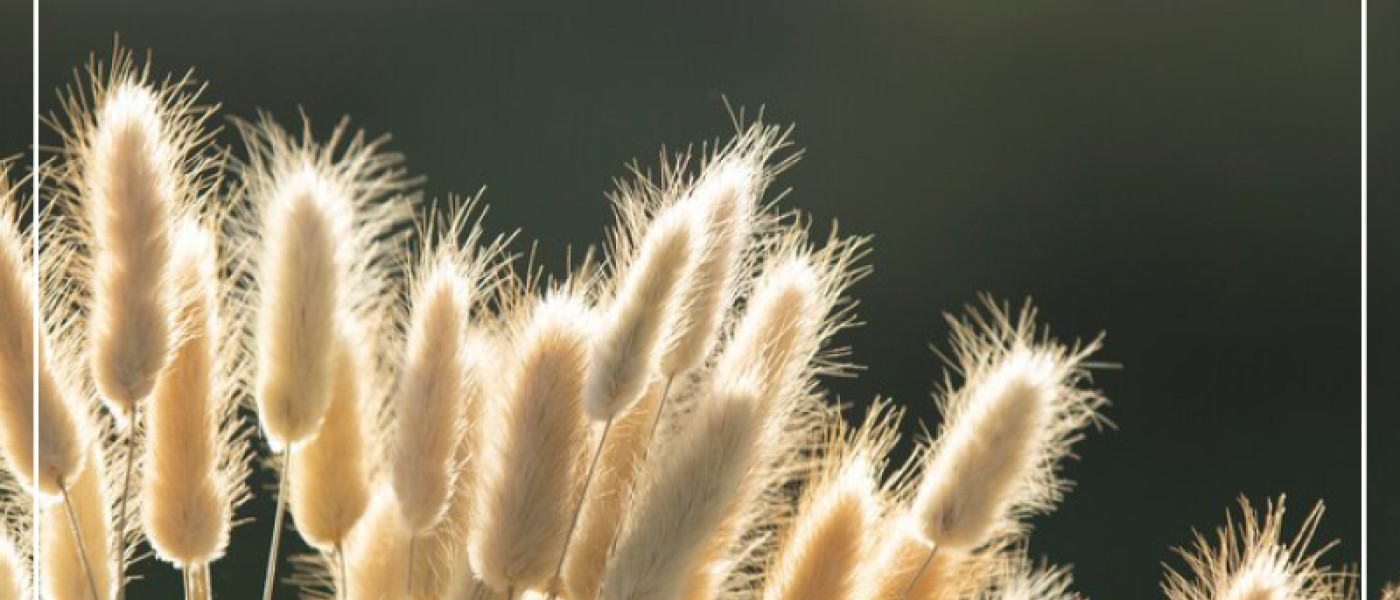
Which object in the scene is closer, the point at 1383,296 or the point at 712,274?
the point at 712,274

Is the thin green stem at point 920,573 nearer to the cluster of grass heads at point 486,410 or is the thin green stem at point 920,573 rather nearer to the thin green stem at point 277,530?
the cluster of grass heads at point 486,410

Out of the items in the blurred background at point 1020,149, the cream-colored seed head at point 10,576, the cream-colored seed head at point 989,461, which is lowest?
the cream-colored seed head at point 10,576

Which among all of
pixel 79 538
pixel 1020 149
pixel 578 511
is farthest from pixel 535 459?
pixel 1020 149

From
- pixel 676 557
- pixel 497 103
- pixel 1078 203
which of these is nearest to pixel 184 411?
pixel 676 557

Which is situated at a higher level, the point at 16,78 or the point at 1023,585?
the point at 16,78

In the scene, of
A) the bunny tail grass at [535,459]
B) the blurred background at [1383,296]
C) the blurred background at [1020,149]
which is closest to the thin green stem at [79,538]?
the bunny tail grass at [535,459]

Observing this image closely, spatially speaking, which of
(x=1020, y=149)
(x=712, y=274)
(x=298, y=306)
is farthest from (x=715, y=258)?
(x=1020, y=149)

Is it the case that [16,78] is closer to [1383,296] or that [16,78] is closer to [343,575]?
[343,575]
